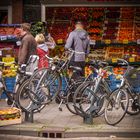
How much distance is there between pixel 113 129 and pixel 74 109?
1371 millimetres

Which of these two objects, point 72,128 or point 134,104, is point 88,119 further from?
point 134,104

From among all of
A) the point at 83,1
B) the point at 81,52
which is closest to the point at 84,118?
the point at 81,52

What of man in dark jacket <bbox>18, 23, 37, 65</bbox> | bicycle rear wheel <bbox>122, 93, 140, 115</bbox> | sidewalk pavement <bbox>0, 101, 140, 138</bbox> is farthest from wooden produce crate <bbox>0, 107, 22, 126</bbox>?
bicycle rear wheel <bbox>122, 93, 140, 115</bbox>

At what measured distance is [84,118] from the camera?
11.3m

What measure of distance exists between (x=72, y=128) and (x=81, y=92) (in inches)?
29.5

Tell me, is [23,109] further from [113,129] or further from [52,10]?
[52,10]

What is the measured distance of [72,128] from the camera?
35.8 ft

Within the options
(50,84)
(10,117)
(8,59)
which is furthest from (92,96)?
(8,59)

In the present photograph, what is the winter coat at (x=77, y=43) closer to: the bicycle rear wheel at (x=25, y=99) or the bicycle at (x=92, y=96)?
the bicycle at (x=92, y=96)

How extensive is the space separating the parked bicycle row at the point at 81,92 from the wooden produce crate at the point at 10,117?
9.6 inches

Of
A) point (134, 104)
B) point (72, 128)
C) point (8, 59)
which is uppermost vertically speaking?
point (8, 59)

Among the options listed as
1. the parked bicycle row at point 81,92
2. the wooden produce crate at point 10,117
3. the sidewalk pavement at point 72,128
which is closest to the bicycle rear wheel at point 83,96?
the parked bicycle row at point 81,92

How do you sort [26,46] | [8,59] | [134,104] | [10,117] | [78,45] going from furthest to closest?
[8,59] < [78,45] < [26,46] < [134,104] < [10,117]

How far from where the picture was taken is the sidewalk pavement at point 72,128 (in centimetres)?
1060
